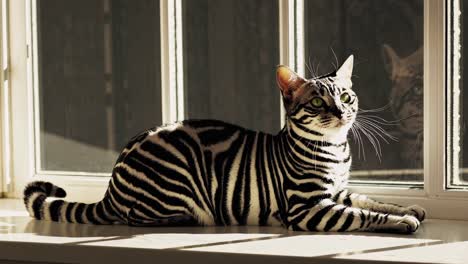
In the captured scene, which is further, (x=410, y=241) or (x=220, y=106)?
(x=220, y=106)

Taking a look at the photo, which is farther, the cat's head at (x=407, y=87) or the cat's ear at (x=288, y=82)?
the cat's head at (x=407, y=87)

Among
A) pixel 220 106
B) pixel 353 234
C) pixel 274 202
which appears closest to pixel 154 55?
pixel 220 106

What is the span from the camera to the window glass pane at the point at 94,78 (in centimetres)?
240

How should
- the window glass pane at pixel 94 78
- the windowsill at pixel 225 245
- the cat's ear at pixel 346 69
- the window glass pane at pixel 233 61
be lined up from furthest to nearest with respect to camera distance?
the window glass pane at pixel 94 78 → the window glass pane at pixel 233 61 → the cat's ear at pixel 346 69 → the windowsill at pixel 225 245

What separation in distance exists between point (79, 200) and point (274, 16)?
834mm

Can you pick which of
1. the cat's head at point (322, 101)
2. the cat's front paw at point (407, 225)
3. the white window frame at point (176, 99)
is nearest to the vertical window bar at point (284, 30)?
the white window frame at point (176, 99)

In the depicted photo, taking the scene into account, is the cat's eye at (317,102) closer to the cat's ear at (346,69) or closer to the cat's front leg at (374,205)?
the cat's ear at (346,69)

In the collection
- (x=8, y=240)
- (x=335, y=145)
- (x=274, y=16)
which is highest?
(x=274, y=16)

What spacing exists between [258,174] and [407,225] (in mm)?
397

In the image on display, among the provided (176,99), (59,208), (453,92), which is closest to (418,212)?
(453,92)

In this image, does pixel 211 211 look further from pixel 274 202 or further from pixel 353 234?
pixel 353 234

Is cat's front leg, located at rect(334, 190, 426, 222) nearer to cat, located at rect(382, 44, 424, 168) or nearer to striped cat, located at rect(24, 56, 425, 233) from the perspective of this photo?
striped cat, located at rect(24, 56, 425, 233)

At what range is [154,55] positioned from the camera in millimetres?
2387

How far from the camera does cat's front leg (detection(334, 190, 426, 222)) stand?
6.54 ft
